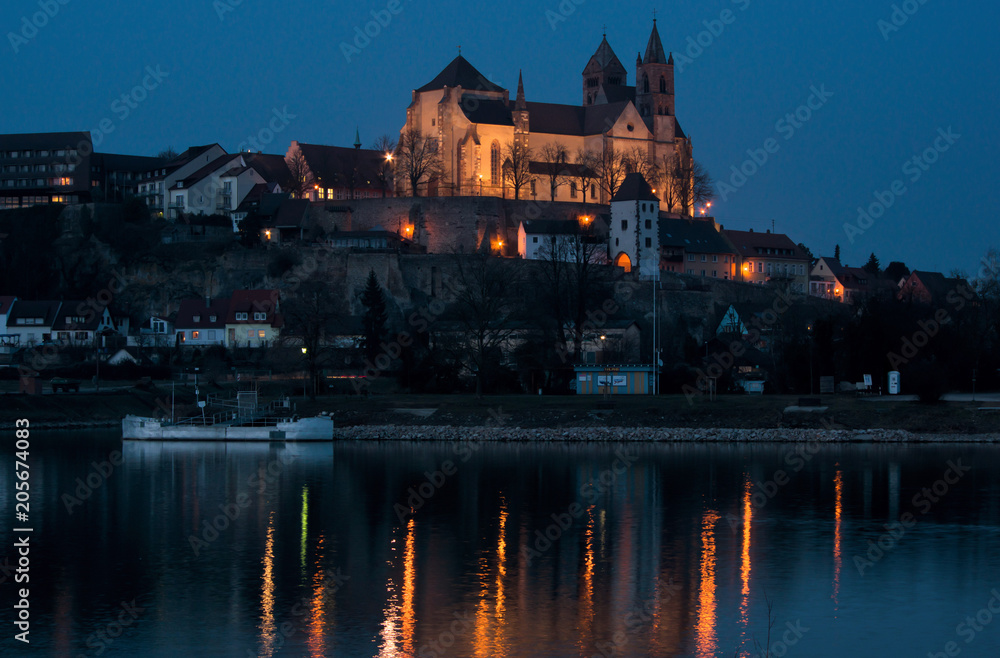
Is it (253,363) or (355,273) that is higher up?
(355,273)

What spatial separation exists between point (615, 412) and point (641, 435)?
7.40ft

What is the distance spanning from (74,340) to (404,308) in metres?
20.8

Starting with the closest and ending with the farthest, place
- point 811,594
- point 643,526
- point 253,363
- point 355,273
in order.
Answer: point 811,594
point 643,526
point 253,363
point 355,273

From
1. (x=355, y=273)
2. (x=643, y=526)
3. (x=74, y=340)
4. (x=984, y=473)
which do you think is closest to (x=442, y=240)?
(x=355, y=273)

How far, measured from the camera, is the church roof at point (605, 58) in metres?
113

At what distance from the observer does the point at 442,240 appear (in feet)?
273

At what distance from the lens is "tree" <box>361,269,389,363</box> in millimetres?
61094

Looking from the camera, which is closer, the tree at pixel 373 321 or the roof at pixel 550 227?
the tree at pixel 373 321

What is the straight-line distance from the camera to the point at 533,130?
313 ft

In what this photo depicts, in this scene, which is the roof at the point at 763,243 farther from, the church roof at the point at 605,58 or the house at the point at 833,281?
the church roof at the point at 605,58

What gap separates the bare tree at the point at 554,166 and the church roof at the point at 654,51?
578 inches

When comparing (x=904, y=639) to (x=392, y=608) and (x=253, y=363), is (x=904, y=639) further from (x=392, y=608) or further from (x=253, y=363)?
(x=253, y=363)

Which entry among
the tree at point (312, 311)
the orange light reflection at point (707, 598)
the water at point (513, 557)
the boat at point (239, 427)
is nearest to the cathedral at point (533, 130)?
the tree at point (312, 311)

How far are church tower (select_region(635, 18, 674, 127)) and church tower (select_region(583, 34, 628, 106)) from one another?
8.64 m
